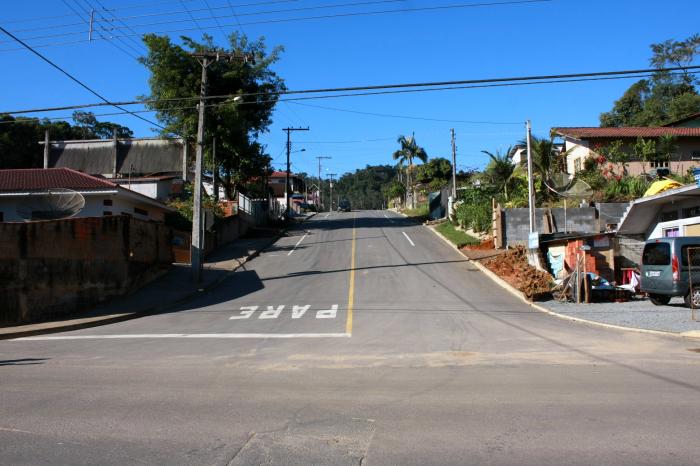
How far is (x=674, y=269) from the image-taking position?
55.9ft

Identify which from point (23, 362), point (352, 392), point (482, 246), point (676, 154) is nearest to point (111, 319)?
point (23, 362)

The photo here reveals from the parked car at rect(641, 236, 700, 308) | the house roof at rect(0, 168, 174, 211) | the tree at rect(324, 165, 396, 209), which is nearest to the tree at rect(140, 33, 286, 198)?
the house roof at rect(0, 168, 174, 211)

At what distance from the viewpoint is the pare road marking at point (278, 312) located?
17672 mm

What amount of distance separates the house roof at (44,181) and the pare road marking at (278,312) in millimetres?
14249

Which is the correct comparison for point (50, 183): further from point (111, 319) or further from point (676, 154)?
point (676, 154)

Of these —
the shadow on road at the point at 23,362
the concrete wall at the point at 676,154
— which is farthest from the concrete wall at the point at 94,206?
the concrete wall at the point at 676,154

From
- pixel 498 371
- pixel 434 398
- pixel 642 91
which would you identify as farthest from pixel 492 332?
pixel 642 91

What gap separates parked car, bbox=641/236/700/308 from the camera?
16922 millimetres

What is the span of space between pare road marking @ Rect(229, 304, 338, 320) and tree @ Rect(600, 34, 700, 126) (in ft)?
182

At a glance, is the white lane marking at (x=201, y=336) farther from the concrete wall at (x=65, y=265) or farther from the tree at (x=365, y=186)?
the tree at (x=365, y=186)

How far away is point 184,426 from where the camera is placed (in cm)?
629

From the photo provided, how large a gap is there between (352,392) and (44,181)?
27.4 meters

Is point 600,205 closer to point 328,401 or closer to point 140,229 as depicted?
point 140,229

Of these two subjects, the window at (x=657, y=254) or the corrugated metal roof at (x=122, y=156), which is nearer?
the window at (x=657, y=254)
